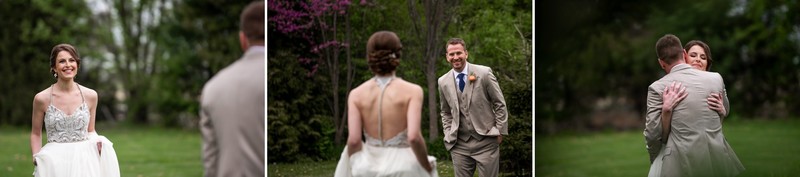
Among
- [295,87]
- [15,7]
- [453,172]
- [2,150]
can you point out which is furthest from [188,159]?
[453,172]

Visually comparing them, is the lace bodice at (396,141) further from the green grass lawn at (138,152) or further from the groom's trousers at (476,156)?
the green grass lawn at (138,152)

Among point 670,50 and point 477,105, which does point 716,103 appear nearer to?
point 670,50

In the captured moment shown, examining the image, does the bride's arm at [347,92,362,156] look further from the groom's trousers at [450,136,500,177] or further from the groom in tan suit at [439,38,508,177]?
the groom's trousers at [450,136,500,177]

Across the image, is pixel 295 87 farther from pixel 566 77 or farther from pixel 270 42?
pixel 566 77

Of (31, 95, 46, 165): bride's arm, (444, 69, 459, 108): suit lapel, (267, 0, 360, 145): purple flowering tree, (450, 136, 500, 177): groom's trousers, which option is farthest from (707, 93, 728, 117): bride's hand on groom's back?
(31, 95, 46, 165): bride's arm

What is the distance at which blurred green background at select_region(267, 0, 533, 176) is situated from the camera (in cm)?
754

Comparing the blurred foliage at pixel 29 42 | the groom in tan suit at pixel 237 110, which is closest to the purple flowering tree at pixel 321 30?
the groom in tan suit at pixel 237 110

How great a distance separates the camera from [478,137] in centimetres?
732

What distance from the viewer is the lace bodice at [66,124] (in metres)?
6.96

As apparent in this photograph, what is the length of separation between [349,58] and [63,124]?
7.37 feet

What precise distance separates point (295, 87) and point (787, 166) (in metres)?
5.14

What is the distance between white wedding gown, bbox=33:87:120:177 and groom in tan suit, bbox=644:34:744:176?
4225 millimetres

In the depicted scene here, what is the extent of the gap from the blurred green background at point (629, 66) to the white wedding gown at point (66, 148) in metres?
6.38

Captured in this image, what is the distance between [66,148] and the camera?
7.02 metres
